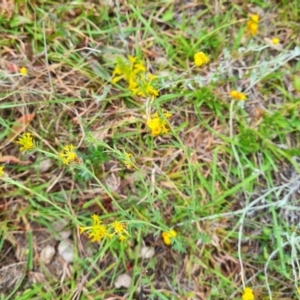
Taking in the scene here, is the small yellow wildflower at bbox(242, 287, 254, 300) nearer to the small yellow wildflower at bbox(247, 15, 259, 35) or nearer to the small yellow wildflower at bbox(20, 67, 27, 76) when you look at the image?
the small yellow wildflower at bbox(247, 15, 259, 35)

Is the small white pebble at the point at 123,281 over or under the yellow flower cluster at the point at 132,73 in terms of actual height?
under

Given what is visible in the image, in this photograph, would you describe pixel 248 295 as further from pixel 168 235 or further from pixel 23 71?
pixel 23 71

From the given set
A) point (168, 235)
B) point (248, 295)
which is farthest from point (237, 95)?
point (248, 295)

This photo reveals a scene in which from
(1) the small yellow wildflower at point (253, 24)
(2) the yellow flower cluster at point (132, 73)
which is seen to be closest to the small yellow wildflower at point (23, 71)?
(2) the yellow flower cluster at point (132, 73)

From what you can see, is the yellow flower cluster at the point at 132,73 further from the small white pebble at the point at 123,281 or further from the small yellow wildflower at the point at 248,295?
the small yellow wildflower at the point at 248,295

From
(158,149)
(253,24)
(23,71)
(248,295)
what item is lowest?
(248,295)

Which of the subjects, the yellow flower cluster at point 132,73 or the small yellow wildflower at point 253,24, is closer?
the yellow flower cluster at point 132,73
